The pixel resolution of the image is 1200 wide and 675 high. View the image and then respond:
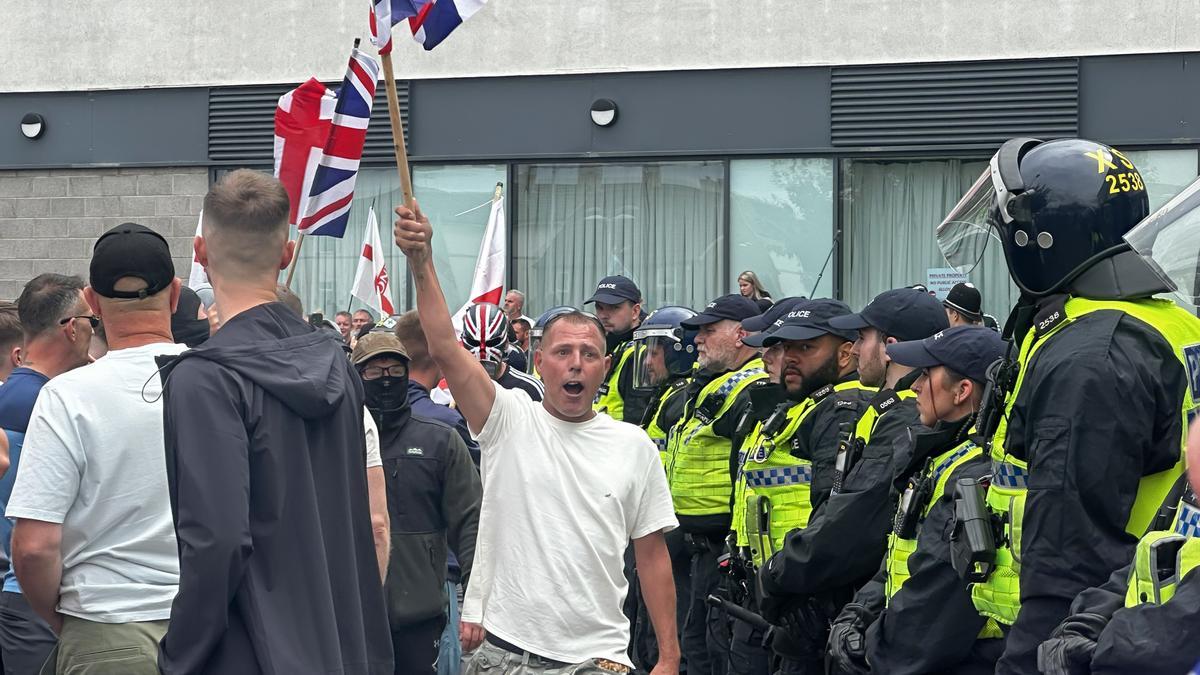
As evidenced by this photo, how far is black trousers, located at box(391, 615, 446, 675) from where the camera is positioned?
6.97 metres

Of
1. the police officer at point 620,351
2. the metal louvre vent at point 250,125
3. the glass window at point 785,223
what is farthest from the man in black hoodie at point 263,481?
the metal louvre vent at point 250,125

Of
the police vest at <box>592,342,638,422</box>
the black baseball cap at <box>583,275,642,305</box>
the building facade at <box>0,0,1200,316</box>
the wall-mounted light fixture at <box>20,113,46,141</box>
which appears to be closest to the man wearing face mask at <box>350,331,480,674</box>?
the police vest at <box>592,342,638,422</box>

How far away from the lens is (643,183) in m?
18.7

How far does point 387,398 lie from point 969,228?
272cm

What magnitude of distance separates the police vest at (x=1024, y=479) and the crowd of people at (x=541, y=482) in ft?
0.04

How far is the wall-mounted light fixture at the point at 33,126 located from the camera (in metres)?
20.3

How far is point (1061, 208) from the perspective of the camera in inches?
187

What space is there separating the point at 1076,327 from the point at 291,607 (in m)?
2.27

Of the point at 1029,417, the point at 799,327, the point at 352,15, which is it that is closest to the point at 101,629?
the point at 1029,417

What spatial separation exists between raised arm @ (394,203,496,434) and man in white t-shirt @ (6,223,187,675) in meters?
0.72

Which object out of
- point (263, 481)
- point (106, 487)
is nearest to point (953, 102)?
point (106, 487)

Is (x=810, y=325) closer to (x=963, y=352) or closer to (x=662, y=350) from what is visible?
(x=963, y=352)

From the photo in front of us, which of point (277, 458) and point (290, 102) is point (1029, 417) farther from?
point (290, 102)

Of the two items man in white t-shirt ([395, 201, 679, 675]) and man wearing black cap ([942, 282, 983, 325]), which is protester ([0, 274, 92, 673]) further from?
man wearing black cap ([942, 282, 983, 325])
